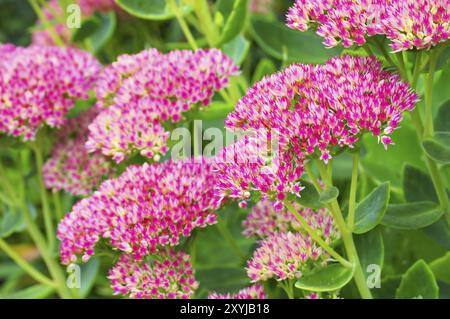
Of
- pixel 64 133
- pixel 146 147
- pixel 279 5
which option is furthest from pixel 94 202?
pixel 279 5

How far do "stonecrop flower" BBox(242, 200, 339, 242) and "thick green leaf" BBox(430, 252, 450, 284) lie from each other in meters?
0.19

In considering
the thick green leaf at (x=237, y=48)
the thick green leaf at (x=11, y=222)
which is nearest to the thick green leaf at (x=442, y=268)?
the thick green leaf at (x=237, y=48)

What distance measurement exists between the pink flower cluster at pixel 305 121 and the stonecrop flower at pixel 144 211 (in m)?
0.11

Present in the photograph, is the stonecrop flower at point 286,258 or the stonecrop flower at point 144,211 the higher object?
the stonecrop flower at point 144,211

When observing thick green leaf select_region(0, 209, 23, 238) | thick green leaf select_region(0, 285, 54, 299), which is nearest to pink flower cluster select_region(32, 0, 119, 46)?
thick green leaf select_region(0, 209, 23, 238)

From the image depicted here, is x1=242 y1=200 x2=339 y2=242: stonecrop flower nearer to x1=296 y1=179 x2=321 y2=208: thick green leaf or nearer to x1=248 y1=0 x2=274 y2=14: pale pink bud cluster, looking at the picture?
x1=296 y1=179 x2=321 y2=208: thick green leaf

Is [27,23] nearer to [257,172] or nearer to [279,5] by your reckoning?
[279,5]

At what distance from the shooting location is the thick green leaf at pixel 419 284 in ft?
3.77

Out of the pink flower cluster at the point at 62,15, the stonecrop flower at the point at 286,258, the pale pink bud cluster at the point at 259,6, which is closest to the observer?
the stonecrop flower at the point at 286,258

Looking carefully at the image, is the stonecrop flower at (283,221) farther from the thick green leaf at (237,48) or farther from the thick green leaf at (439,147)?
the thick green leaf at (237,48)

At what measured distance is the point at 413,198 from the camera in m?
1.29

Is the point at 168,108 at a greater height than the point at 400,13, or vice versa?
the point at 400,13

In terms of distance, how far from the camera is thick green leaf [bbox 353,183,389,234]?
1.08 m
